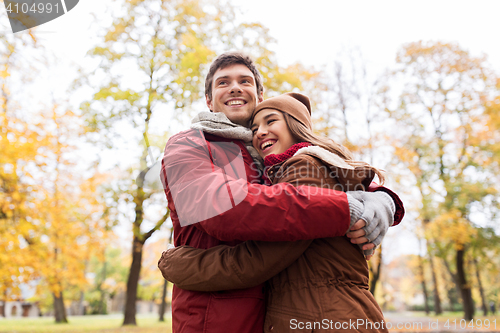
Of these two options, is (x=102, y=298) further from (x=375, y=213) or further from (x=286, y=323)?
(x=375, y=213)

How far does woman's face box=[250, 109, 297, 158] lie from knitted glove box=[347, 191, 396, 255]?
769mm

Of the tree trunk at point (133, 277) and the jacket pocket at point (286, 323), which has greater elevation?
the jacket pocket at point (286, 323)

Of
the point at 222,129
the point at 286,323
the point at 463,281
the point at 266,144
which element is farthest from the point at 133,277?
the point at 463,281

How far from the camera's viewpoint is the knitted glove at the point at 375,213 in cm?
186

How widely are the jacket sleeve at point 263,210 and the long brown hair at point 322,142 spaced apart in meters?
0.53

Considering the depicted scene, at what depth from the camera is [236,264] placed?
1.80 meters

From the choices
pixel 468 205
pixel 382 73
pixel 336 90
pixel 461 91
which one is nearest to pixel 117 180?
pixel 336 90

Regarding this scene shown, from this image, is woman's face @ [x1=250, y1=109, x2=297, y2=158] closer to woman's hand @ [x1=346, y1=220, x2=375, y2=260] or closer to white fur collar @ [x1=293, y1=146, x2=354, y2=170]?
white fur collar @ [x1=293, y1=146, x2=354, y2=170]

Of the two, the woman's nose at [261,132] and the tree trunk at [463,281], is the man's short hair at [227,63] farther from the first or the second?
the tree trunk at [463,281]

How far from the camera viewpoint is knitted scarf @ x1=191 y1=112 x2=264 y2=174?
2.36 m

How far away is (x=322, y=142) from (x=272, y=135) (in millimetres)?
408

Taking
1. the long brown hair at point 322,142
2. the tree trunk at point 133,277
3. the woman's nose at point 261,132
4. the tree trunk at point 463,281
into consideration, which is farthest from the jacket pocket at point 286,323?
the tree trunk at point 463,281

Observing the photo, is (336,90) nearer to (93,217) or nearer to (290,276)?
(93,217)

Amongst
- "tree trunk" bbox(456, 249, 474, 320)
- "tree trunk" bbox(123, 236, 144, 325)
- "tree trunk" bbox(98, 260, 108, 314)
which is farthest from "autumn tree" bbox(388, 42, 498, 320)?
"tree trunk" bbox(98, 260, 108, 314)
